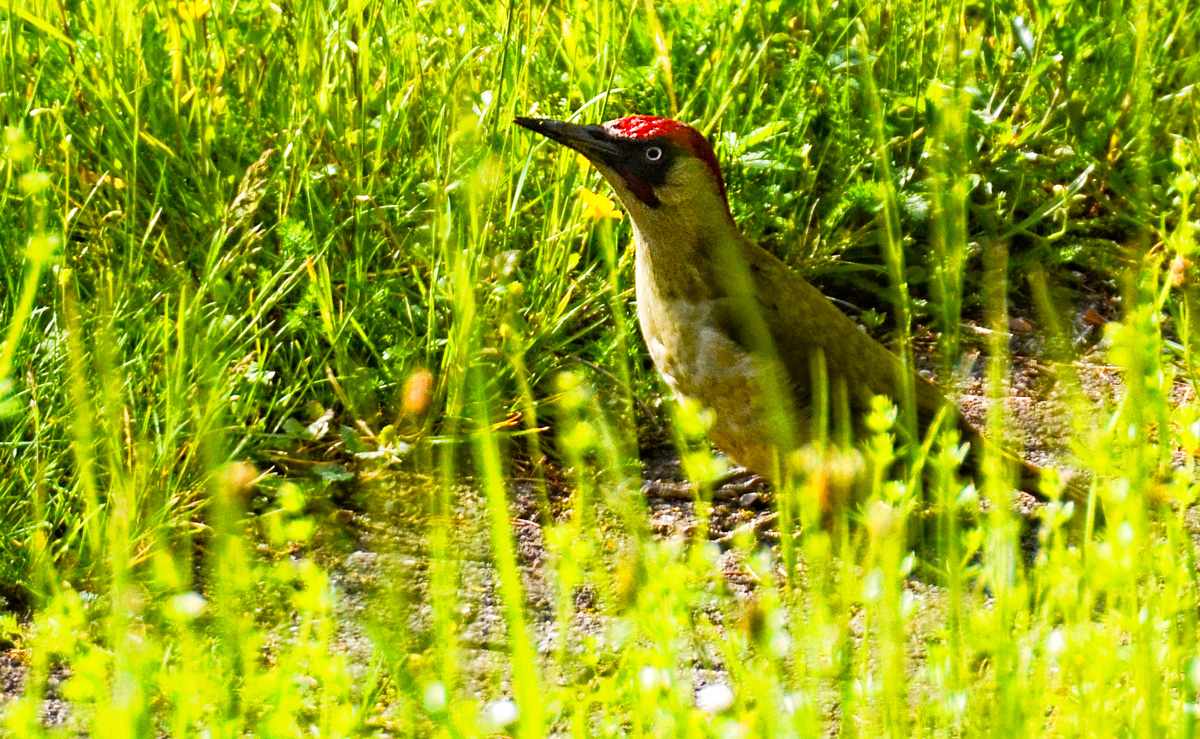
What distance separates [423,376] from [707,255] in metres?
0.82

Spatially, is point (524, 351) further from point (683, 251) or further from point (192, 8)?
point (192, 8)

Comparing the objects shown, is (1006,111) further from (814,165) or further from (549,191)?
(549,191)

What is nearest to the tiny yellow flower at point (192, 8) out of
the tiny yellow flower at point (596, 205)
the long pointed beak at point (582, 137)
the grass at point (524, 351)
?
the grass at point (524, 351)

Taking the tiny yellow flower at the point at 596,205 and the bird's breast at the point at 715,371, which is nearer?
the tiny yellow flower at the point at 596,205

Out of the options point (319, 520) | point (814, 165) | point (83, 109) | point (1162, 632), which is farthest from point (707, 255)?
point (1162, 632)

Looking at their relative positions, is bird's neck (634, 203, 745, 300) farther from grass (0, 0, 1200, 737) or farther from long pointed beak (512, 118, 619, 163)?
long pointed beak (512, 118, 619, 163)

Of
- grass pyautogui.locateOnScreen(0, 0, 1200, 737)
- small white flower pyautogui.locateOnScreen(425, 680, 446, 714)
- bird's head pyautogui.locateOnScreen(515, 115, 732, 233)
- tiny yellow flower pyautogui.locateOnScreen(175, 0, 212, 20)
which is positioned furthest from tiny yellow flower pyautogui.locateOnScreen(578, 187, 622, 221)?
small white flower pyautogui.locateOnScreen(425, 680, 446, 714)

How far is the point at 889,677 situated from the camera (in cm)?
164

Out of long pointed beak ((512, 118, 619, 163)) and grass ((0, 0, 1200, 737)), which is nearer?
grass ((0, 0, 1200, 737))

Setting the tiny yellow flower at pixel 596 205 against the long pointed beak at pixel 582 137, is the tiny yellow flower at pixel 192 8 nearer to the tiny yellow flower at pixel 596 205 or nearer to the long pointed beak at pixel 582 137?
the long pointed beak at pixel 582 137

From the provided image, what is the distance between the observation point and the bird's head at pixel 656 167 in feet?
11.5

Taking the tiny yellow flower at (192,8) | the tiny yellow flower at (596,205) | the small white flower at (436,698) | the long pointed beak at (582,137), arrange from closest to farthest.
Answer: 1. the small white flower at (436,698)
2. the tiny yellow flower at (596,205)
3. the long pointed beak at (582,137)
4. the tiny yellow flower at (192,8)

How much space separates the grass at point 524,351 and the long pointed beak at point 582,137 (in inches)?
5.0

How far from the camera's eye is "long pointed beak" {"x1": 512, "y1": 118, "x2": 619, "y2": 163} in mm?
3375
